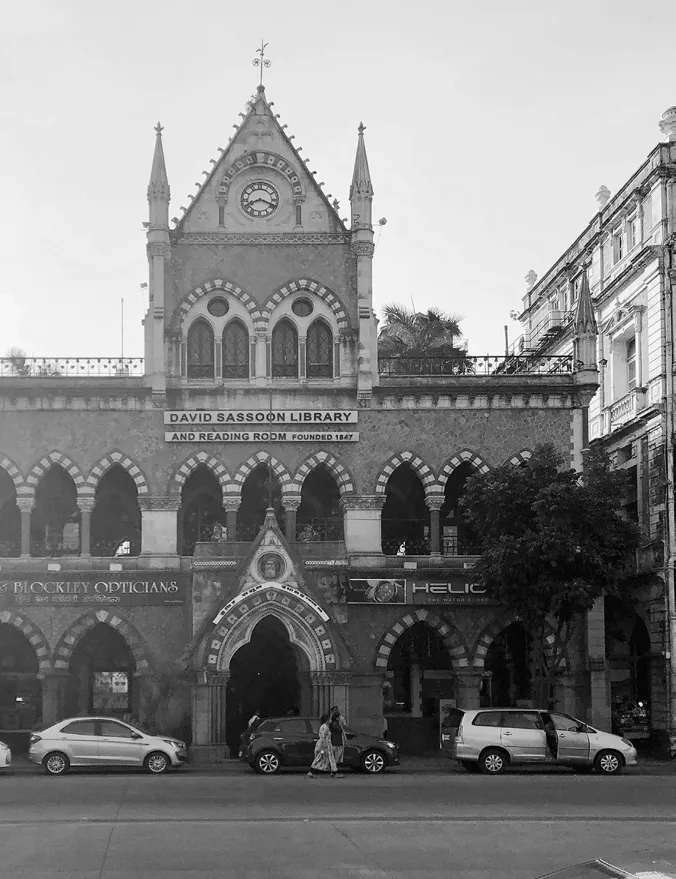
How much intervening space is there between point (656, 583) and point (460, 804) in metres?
20.8

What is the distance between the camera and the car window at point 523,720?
107 ft

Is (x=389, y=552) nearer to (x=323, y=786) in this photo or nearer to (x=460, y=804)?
(x=323, y=786)

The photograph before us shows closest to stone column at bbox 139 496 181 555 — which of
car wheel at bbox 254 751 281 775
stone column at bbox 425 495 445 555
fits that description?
stone column at bbox 425 495 445 555

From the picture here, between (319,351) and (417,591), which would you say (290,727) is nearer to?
(417,591)

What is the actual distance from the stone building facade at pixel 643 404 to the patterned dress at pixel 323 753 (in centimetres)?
1263

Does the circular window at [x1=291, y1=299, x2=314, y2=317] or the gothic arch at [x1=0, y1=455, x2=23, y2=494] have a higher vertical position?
the circular window at [x1=291, y1=299, x2=314, y2=317]

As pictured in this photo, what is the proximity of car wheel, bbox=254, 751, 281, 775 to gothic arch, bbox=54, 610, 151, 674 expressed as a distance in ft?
27.8

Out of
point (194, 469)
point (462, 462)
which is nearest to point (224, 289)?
point (194, 469)

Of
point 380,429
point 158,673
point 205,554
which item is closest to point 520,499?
point 380,429

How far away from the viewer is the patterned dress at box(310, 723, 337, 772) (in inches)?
1221

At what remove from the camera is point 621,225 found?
4800cm

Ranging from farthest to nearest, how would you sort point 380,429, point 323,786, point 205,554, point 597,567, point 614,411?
1. point 614,411
2. point 380,429
3. point 205,554
4. point 597,567
5. point 323,786

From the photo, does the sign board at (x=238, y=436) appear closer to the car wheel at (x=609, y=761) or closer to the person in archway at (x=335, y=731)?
the person in archway at (x=335, y=731)

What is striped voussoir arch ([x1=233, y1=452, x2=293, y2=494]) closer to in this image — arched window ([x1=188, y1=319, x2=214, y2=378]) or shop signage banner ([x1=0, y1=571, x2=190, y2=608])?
arched window ([x1=188, y1=319, x2=214, y2=378])
